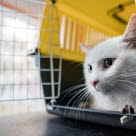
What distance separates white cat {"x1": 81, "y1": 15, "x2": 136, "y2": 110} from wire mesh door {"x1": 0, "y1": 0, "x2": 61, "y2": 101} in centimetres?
40

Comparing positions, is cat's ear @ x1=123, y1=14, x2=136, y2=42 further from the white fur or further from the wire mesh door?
the wire mesh door

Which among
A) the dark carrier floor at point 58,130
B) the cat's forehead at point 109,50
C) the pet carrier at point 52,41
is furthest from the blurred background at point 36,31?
the cat's forehead at point 109,50

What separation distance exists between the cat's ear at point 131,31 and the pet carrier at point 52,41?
361 millimetres

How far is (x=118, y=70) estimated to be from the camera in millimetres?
730

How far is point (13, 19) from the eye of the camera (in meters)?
1.12

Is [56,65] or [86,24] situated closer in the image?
[56,65]

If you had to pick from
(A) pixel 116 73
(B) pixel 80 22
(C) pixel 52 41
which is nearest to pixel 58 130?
(A) pixel 116 73

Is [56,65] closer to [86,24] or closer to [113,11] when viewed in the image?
[86,24]

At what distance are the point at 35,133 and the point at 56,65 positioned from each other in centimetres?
62

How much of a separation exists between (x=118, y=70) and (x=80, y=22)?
2.45ft

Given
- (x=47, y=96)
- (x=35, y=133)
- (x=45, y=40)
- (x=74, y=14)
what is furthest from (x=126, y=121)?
(x=74, y=14)

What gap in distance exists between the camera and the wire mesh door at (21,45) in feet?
3.55

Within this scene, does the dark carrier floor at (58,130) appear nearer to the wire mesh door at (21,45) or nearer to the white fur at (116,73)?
the white fur at (116,73)

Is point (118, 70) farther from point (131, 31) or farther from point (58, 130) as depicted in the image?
point (58, 130)
